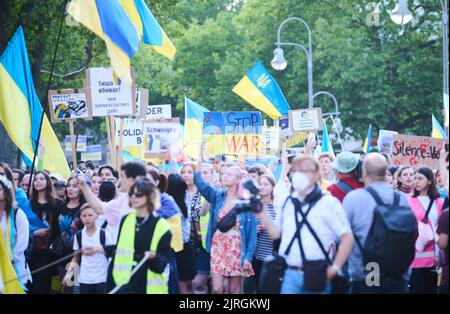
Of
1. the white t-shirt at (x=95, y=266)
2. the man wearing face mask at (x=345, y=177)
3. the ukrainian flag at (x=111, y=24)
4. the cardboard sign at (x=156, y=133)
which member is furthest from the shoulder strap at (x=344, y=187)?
the ukrainian flag at (x=111, y=24)

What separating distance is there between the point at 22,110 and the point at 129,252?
5.53 metres

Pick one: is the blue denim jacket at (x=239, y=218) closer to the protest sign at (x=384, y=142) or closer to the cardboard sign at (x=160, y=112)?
the protest sign at (x=384, y=142)

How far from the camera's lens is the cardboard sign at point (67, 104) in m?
12.8

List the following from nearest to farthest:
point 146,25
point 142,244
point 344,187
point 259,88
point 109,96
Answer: point 142,244, point 344,187, point 109,96, point 146,25, point 259,88

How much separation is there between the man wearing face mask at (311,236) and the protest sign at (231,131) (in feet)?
21.5

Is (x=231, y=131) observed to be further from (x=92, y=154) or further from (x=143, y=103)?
(x=92, y=154)

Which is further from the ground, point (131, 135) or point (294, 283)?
point (131, 135)

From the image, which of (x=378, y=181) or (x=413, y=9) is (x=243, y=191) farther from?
(x=413, y=9)

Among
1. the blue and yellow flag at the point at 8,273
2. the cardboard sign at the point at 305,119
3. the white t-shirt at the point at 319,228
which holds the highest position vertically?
the cardboard sign at the point at 305,119

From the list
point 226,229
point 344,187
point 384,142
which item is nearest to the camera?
point 344,187

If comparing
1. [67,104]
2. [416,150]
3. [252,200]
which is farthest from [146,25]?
[252,200]

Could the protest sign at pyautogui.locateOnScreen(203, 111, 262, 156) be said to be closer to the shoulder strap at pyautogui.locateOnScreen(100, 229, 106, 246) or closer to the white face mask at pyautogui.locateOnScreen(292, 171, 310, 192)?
the shoulder strap at pyautogui.locateOnScreen(100, 229, 106, 246)

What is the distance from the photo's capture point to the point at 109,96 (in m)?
11.7

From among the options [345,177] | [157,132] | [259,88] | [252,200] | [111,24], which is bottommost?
[252,200]
